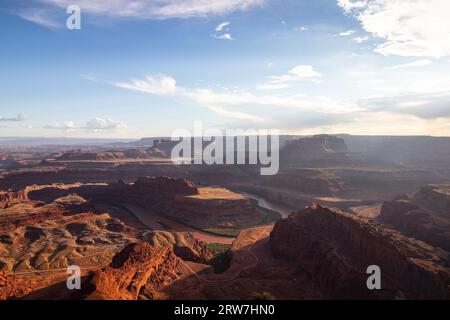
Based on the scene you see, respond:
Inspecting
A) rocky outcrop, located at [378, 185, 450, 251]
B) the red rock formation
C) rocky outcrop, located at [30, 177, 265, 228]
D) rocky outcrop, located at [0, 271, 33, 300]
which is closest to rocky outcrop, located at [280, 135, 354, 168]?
rocky outcrop, located at [30, 177, 265, 228]

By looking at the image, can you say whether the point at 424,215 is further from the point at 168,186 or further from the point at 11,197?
the point at 11,197

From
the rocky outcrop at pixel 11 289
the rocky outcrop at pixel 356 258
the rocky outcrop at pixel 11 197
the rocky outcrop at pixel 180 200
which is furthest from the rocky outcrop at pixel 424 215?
the rocky outcrop at pixel 11 197

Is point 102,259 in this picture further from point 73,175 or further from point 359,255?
point 73,175

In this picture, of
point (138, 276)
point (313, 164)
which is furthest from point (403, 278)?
point (313, 164)

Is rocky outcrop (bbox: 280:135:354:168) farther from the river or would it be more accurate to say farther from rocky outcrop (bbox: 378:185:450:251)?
rocky outcrop (bbox: 378:185:450:251)

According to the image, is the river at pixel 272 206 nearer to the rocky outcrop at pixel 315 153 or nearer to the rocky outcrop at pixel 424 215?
the rocky outcrop at pixel 424 215
